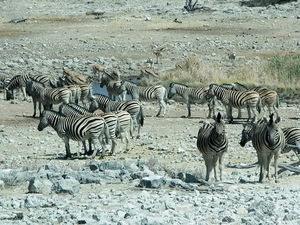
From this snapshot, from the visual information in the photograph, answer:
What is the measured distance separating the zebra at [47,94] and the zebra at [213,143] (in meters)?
8.59

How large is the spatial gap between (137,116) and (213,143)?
6.20m

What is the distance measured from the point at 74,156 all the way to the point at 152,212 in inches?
238

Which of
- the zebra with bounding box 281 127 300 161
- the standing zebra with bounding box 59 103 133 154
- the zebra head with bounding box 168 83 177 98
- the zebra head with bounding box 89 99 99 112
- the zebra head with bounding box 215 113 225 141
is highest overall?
the zebra head with bounding box 215 113 225 141

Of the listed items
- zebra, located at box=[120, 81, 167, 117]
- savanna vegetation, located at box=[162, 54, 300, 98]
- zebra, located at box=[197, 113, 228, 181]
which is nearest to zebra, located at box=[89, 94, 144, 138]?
zebra, located at box=[120, 81, 167, 117]

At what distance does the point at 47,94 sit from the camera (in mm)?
20391

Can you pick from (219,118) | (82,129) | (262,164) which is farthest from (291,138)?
(82,129)

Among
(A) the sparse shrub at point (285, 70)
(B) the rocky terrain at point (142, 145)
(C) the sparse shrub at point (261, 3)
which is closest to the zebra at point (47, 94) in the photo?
(B) the rocky terrain at point (142, 145)

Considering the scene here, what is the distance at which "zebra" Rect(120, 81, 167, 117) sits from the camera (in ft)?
69.4

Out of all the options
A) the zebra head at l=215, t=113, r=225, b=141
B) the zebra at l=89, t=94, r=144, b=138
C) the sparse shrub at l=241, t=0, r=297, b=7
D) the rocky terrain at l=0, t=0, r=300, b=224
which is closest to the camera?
the rocky terrain at l=0, t=0, r=300, b=224

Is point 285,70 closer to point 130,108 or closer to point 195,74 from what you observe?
point 195,74

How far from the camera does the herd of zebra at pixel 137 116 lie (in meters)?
11.6

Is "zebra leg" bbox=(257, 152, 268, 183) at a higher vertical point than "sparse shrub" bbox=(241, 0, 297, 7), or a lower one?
higher

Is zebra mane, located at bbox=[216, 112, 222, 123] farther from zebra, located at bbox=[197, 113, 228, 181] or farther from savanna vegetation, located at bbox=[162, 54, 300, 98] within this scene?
savanna vegetation, located at bbox=[162, 54, 300, 98]

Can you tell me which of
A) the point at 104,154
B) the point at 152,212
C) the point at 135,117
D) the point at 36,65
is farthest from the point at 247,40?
the point at 152,212
